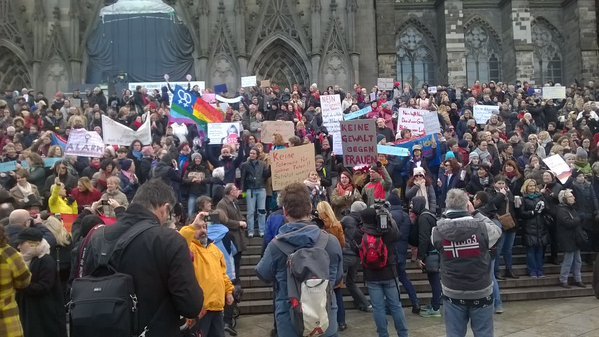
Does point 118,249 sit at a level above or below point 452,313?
above

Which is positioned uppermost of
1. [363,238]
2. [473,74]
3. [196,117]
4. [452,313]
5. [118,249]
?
[473,74]

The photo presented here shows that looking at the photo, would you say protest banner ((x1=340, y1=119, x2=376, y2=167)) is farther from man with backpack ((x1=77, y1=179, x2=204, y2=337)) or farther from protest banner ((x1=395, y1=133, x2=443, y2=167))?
man with backpack ((x1=77, y1=179, x2=204, y2=337))

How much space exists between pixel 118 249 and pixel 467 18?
34176 mm

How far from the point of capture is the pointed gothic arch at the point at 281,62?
2909cm

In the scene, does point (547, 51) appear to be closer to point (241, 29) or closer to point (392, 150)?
point (241, 29)

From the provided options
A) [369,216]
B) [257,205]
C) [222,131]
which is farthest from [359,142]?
[222,131]

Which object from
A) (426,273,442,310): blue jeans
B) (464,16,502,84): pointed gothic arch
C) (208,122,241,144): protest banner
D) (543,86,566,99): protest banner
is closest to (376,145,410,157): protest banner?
(426,273,442,310): blue jeans

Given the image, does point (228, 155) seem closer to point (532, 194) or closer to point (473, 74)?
point (532, 194)

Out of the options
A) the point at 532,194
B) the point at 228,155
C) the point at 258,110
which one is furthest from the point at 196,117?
the point at 532,194

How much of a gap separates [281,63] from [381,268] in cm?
2390

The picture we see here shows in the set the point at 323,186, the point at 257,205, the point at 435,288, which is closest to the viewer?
the point at 435,288

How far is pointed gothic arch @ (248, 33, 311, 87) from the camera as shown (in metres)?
29.1

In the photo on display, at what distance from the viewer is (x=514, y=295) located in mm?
10266

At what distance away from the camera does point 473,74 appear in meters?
35.0
